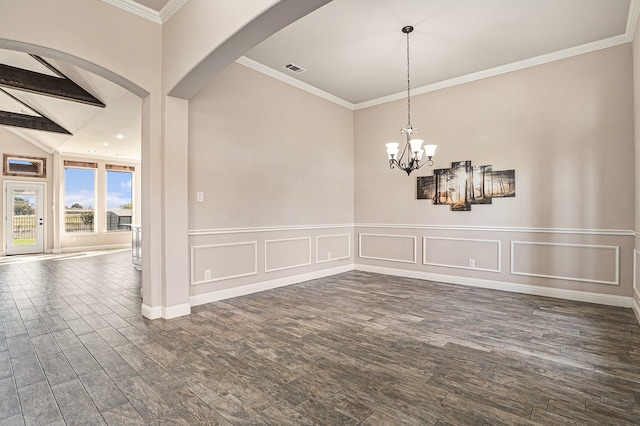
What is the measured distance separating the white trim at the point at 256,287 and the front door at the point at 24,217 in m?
8.53

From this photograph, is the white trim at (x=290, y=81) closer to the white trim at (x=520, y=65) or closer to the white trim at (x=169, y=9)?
the white trim at (x=520, y=65)

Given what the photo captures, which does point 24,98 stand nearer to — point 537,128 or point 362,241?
point 362,241

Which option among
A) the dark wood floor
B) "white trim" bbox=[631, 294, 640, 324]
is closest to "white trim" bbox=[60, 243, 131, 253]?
the dark wood floor

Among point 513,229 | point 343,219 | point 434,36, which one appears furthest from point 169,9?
point 513,229

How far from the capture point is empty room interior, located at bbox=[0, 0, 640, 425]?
2215 millimetres

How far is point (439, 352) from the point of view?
2.73 m

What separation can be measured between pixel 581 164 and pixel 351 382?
4.17 metres

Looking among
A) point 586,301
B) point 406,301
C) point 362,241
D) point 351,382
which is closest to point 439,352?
point 351,382

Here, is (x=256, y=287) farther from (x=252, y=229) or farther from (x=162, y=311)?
(x=162, y=311)

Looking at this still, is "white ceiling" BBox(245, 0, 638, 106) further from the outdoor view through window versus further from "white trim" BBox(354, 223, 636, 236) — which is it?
the outdoor view through window

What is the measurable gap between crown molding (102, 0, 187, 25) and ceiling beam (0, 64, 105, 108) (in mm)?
2828

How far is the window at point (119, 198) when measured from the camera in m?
10.9

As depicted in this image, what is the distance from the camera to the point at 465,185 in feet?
17.0

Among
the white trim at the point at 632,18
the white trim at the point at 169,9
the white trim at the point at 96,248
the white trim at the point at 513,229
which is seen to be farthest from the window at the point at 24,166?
the white trim at the point at 632,18
